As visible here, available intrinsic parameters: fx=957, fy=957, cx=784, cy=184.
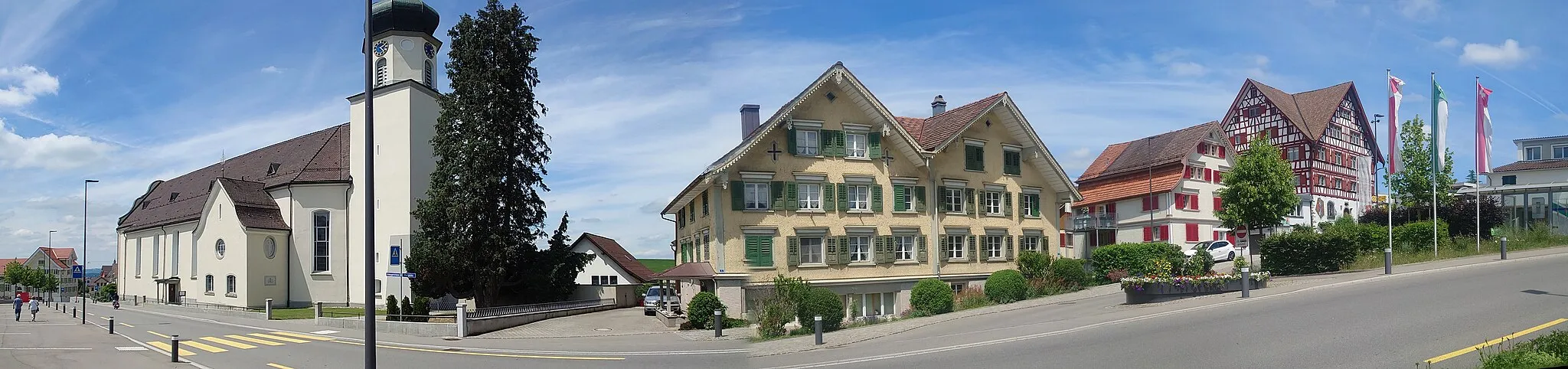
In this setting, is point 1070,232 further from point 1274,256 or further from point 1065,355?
point 1065,355

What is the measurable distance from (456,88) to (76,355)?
1647cm

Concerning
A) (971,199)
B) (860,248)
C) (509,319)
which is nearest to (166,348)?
(509,319)

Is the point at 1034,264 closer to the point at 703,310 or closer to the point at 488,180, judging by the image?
the point at 703,310

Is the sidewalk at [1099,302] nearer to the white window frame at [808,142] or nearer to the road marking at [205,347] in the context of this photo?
the white window frame at [808,142]

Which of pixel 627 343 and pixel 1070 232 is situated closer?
pixel 627 343

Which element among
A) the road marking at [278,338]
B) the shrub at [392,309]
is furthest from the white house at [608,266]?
the road marking at [278,338]

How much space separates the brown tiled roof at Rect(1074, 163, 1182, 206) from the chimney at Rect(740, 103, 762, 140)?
2233 centimetres

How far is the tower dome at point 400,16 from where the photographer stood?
58312 millimetres

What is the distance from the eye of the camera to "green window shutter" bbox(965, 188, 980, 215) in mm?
38906

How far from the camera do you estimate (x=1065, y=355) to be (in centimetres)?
1645

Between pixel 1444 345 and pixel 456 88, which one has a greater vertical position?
pixel 456 88

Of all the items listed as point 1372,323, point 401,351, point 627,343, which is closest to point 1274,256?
point 1372,323

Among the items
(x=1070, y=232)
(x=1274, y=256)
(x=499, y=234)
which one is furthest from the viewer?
(x=1070, y=232)

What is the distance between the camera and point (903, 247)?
37312 millimetres
